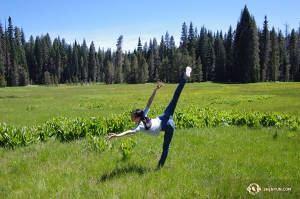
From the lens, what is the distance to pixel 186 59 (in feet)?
313

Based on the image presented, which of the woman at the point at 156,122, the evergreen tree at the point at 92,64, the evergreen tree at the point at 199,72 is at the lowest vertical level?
the woman at the point at 156,122

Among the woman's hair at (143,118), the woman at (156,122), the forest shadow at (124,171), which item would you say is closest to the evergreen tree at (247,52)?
the woman at (156,122)

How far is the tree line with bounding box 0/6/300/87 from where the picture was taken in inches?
3110

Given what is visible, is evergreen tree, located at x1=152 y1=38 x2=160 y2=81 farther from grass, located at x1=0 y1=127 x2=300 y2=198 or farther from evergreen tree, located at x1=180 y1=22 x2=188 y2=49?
grass, located at x1=0 y1=127 x2=300 y2=198

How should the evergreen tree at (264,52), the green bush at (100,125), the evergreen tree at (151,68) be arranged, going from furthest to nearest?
the evergreen tree at (151,68) → the evergreen tree at (264,52) → the green bush at (100,125)

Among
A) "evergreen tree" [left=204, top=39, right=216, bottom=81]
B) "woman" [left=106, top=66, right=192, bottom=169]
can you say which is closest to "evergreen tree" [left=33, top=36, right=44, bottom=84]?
"evergreen tree" [left=204, top=39, right=216, bottom=81]

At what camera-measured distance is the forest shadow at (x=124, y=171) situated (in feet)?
20.7

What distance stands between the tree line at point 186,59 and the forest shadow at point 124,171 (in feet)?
249

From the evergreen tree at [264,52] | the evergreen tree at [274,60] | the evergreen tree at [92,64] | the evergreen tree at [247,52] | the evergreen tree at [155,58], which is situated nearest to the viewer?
the evergreen tree at [247,52]

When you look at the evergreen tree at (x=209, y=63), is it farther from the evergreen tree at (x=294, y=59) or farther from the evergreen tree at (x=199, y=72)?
the evergreen tree at (x=294, y=59)

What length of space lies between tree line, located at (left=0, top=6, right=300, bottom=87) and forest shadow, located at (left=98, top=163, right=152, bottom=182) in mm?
75846

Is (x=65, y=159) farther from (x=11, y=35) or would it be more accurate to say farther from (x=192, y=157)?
(x=11, y=35)

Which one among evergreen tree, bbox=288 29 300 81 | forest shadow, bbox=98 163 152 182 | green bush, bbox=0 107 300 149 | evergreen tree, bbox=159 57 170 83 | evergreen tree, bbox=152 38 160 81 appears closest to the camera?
forest shadow, bbox=98 163 152 182

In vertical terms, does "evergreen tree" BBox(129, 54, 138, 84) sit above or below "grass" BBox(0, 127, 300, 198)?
above
